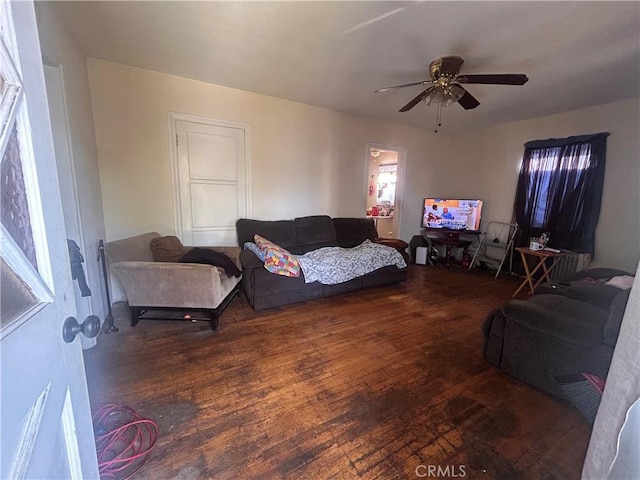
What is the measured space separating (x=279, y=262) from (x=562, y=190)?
416 centimetres

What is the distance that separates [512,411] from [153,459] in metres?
1.95

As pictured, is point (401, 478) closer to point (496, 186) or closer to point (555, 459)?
point (555, 459)

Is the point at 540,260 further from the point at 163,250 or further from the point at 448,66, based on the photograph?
the point at 163,250

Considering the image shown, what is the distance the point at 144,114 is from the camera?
282 centimetres

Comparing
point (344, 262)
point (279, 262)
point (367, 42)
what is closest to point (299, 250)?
point (344, 262)

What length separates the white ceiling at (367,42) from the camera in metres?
1.80

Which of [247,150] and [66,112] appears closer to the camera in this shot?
[66,112]

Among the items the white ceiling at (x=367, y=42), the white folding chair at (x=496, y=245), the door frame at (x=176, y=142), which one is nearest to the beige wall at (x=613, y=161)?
the white ceiling at (x=367, y=42)

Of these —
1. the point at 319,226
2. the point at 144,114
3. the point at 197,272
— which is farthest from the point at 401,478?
the point at 144,114

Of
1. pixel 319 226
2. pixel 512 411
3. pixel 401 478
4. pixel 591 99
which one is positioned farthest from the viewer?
pixel 319 226

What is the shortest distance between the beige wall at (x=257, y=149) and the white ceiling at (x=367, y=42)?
223mm

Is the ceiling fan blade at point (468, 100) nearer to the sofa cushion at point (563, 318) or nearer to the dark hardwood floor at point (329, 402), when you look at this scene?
the sofa cushion at point (563, 318)

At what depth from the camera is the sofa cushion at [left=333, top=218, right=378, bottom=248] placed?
412 cm

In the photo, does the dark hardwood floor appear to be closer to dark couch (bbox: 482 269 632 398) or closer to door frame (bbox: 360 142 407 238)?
dark couch (bbox: 482 269 632 398)
